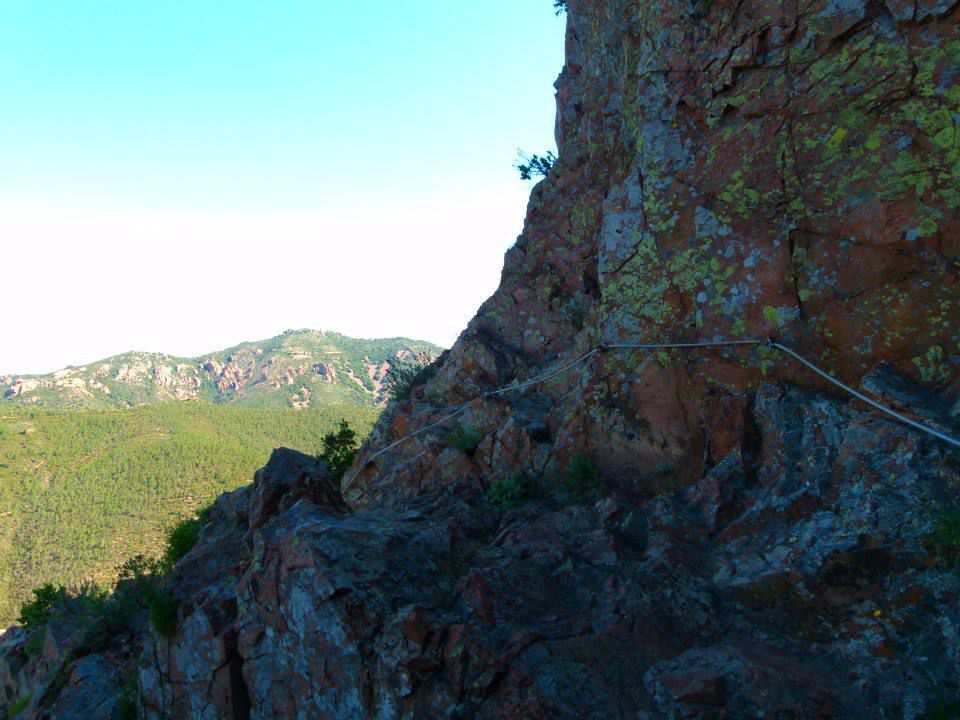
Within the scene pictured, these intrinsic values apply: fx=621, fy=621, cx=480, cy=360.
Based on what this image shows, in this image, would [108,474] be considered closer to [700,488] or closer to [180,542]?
[180,542]

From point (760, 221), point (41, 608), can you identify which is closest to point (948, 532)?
point (760, 221)

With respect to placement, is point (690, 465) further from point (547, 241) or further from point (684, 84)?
point (547, 241)

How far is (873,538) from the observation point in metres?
5.13

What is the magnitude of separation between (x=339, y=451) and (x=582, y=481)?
8.93 m

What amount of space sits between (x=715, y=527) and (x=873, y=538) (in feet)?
4.84

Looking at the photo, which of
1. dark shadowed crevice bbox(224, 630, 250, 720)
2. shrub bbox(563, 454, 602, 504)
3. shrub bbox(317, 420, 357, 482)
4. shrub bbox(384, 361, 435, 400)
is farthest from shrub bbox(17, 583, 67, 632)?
shrub bbox(563, 454, 602, 504)

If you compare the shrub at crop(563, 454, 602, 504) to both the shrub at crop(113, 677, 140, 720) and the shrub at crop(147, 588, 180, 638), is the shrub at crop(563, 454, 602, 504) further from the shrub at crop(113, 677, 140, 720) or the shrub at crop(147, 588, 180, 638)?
the shrub at crop(113, 677, 140, 720)

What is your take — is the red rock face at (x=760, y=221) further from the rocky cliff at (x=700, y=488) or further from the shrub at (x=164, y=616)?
the shrub at (x=164, y=616)

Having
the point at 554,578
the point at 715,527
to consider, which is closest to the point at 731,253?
the point at 715,527

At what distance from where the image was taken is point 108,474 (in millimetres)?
112250

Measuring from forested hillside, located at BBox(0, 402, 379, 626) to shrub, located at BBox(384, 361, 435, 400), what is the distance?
57904mm

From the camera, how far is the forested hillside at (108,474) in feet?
254

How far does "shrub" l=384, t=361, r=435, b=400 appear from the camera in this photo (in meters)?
13.9

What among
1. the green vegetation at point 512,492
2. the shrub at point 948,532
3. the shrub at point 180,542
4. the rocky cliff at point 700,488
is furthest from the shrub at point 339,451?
the shrub at point 948,532
